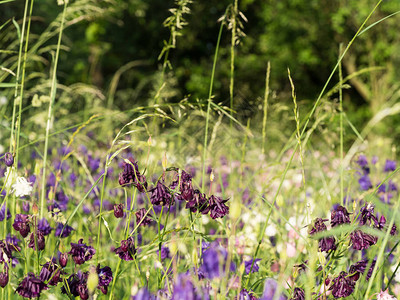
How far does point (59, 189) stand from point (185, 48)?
11093mm

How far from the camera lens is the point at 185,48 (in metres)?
12.9

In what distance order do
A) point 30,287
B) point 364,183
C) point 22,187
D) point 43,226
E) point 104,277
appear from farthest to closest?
point 364,183 < point 43,226 < point 22,187 < point 104,277 < point 30,287

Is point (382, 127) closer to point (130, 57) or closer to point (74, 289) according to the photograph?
point (130, 57)

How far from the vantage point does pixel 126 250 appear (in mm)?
1055

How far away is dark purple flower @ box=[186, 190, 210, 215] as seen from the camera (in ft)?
3.48

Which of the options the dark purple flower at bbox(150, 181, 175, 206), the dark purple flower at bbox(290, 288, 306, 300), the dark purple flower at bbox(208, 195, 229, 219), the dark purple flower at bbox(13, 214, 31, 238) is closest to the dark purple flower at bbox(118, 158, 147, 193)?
the dark purple flower at bbox(150, 181, 175, 206)

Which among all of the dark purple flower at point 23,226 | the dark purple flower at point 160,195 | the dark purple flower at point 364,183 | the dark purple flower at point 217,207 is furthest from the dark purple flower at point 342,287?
the dark purple flower at point 364,183

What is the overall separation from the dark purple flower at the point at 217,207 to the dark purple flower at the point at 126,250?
180mm

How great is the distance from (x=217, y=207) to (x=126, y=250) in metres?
0.21

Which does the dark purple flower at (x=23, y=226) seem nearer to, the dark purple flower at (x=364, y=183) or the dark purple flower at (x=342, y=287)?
the dark purple flower at (x=342, y=287)

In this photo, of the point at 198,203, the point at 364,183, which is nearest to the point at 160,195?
the point at 198,203

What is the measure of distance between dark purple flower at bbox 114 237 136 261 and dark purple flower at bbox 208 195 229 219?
180 mm

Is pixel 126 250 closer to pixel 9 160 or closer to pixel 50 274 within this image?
pixel 50 274

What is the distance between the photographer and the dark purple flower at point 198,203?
41.8 inches
